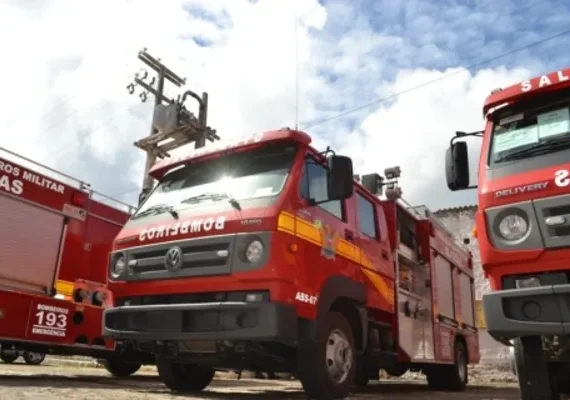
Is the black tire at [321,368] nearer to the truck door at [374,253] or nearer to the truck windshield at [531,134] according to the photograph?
the truck door at [374,253]

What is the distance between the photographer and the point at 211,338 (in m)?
4.98

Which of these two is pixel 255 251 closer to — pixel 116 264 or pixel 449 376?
pixel 116 264

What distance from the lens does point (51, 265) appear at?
8.62 m

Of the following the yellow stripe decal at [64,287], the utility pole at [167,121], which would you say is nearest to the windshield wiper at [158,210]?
the yellow stripe decal at [64,287]

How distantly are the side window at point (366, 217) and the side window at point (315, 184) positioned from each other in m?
0.73

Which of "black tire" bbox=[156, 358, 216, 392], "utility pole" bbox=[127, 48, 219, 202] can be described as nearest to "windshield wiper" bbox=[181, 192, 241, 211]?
"black tire" bbox=[156, 358, 216, 392]

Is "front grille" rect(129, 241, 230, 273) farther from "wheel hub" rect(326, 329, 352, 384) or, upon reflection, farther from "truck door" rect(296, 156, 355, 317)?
"wheel hub" rect(326, 329, 352, 384)

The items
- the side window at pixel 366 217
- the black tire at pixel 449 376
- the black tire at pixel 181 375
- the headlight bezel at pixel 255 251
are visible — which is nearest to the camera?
the headlight bezel at pixel 255 251

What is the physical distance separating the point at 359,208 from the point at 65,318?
457 centimetres

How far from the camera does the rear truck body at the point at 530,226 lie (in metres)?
3.93

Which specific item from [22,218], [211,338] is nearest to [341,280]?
[211,338]

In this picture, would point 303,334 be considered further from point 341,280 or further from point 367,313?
point 367,313

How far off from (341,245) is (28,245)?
192 inches

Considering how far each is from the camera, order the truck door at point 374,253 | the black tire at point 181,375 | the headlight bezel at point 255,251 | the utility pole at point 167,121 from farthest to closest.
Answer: the utility pole at point 167,121 < the truck door at point 374,253 < the black tire at point 181,375 < the headlight bezel at point 255,251
